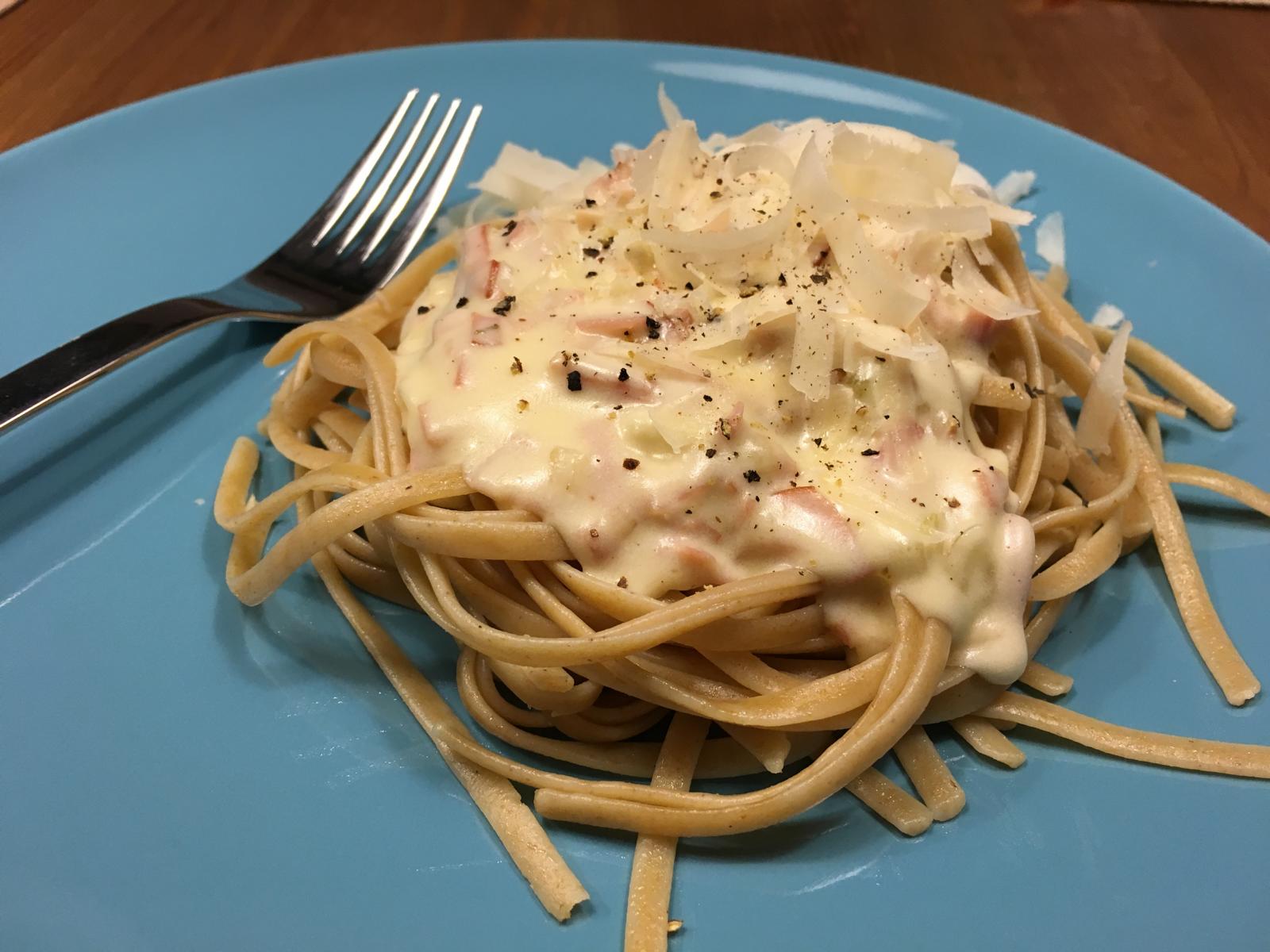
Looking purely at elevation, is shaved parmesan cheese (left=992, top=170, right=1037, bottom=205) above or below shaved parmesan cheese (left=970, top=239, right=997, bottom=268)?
below

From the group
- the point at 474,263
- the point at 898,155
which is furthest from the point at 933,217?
the point at 474,263

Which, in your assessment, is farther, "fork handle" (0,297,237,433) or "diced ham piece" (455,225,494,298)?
"diced ham piece" (455,225,494,298)

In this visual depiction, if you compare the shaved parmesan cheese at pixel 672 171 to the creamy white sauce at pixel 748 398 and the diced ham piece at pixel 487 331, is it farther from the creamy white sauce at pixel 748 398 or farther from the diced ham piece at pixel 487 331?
the diced ham piece at pixel 487 331

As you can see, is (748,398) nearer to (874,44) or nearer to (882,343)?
(882,343)

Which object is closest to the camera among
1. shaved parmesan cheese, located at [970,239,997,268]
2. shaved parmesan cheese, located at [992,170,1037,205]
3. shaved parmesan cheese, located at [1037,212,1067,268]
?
shaved parmesan cheese, located at [970,239,997,268]

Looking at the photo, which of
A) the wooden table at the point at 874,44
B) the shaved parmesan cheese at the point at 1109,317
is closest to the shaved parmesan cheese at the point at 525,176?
the shaved parmesan cheese at the point at 1109,317

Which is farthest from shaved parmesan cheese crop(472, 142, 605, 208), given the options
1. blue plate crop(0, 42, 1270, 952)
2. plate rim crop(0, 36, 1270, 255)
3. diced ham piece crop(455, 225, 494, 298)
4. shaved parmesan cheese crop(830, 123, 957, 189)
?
plate rim crop(0, 36, 1270, 255)

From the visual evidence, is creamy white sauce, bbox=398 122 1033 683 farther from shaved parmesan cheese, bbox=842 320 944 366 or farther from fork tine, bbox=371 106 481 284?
fork tine, bbox=371 106 481 284
